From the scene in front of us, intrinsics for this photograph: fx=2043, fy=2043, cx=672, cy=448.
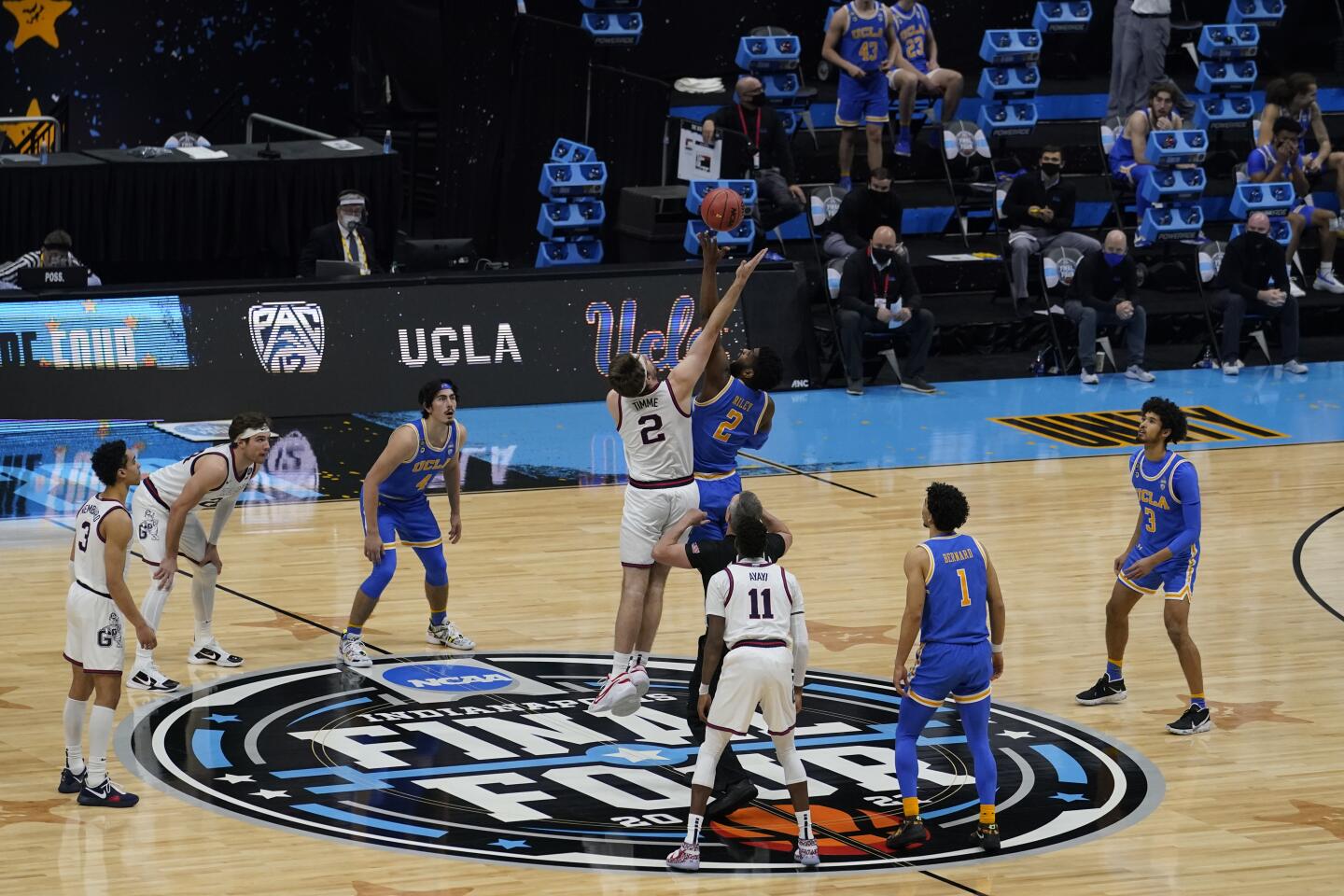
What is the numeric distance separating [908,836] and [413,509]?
413cm

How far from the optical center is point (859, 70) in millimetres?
22188

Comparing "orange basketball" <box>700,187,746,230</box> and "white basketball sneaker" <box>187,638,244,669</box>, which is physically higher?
"orange basketball" <box>700,187,746,230</box>

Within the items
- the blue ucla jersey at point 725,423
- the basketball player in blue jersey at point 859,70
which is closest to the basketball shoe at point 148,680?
the blue ucla jersey at point 725,423

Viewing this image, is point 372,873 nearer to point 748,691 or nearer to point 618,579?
point 748,691

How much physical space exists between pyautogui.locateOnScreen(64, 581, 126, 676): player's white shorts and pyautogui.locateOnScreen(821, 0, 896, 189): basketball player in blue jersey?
1431cm

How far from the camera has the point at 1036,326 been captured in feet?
70.7

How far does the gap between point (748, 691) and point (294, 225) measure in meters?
14.8

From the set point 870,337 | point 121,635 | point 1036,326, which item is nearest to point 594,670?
point 121,635

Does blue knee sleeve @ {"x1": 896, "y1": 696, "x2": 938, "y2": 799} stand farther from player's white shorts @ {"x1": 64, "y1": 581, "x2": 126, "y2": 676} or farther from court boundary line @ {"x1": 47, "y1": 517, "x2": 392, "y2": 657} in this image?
court boundary line @ {"x1": 47, "y1": 517, "x2": 392, "y2": 657}

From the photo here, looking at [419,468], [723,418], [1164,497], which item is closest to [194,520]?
[419,468]

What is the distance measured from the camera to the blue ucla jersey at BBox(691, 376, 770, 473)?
10594 mm

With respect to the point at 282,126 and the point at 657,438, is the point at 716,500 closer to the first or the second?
the point at 657,438

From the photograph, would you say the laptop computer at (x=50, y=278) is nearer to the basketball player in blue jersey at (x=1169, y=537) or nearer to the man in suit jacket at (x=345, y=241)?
the man in suit jacket at (x=345, y=241)

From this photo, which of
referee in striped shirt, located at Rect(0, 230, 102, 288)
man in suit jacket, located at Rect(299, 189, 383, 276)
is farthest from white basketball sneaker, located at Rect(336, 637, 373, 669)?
man in suit jacket, located at Rect(299, 189, 383, 276)
